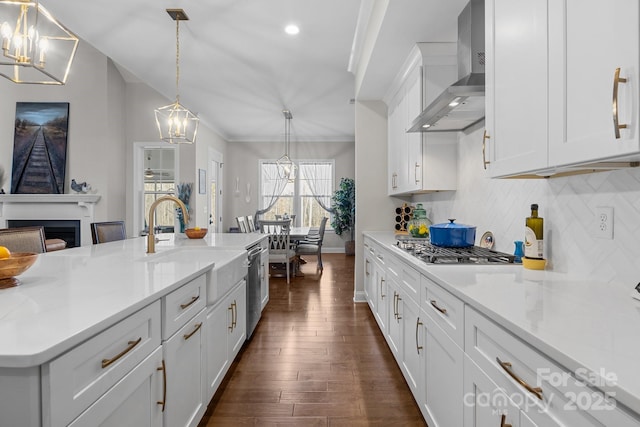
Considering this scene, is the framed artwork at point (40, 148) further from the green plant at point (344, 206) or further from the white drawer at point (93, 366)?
the white drawer at point (93, 366)

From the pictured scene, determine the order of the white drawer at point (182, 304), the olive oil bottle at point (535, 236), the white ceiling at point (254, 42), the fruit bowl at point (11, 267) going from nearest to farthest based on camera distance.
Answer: the fruit bowl at point (11, 267) → the white drawer at point (182, 304) → the olive oil bottle at point (535, 236) → the white ceiling at point (254, 42)

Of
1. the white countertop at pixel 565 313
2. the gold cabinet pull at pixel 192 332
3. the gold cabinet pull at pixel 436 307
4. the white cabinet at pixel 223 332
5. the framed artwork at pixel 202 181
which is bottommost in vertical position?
the white cabinet at pixel 223 332

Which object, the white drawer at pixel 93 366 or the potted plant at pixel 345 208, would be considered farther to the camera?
the potted plant at pixel 345 208

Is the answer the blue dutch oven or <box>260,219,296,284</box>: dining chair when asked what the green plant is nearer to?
<box>260,219,296,284</box>: dining chair

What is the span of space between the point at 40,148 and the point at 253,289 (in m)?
5.17

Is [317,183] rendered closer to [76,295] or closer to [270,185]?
[270,185]

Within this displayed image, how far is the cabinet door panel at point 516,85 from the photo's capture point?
128cm

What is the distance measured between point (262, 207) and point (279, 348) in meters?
6.24

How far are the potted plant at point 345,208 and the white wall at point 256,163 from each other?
43 centimetres

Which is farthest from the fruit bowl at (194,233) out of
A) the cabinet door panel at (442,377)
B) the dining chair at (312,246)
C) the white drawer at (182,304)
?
the dining chair at (312,246)

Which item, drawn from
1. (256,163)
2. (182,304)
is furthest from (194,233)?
(256,163)

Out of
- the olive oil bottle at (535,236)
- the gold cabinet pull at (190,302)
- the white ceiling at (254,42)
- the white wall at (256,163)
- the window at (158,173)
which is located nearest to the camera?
the gold cabinet pull at (190,302)

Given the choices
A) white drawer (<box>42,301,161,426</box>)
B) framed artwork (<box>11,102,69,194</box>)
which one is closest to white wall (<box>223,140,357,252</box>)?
framed artwork (<box>11,102,69,194</box>)

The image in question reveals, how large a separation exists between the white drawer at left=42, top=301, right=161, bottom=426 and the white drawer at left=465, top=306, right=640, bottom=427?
1102 millimetres
